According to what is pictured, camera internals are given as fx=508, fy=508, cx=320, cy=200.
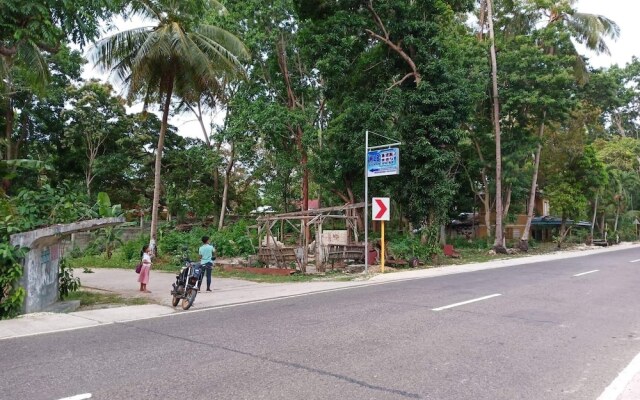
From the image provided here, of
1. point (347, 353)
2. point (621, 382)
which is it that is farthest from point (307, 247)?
point (621, 382)

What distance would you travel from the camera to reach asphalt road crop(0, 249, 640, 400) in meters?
5.32

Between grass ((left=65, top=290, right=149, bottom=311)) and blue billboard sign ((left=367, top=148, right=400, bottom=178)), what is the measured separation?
394 inches

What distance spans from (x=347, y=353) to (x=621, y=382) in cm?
317

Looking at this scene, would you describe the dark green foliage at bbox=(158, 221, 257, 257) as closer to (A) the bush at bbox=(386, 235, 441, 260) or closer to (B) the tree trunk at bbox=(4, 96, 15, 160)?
(A) the bush at bbox=(386, 235, 441, 260)

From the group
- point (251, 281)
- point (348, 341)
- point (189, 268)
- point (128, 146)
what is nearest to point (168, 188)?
point (128, 146)

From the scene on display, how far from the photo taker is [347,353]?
264 inches

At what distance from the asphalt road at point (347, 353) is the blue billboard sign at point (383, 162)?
26.8 ft

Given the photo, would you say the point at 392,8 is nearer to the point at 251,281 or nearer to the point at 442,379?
the point at 251,281

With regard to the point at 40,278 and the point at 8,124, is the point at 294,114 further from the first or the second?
the point at 40,278

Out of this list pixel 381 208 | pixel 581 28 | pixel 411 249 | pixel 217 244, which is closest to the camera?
pixel 381 208

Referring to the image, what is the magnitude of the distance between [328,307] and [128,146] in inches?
1200

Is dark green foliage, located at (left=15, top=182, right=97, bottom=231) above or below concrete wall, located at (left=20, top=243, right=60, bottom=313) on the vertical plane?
above

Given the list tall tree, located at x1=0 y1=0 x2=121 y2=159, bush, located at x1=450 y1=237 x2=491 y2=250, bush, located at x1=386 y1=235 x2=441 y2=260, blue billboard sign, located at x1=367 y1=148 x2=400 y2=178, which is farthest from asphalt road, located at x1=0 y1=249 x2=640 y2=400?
bush, located at x1=450 y1=237 x2=491 y2=250

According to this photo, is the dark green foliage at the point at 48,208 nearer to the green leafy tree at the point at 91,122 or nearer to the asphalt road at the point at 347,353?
the asphalt road at the point at 347,353
